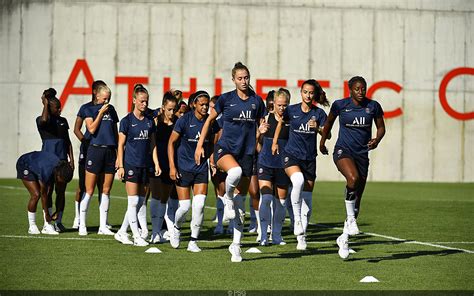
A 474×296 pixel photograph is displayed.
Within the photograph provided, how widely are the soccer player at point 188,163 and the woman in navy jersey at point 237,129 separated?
2.81 ft

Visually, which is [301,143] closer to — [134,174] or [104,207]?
[134,174]

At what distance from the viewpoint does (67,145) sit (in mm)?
17375

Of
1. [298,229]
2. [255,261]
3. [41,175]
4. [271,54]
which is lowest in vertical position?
[255,261]

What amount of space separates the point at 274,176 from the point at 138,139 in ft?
7.63

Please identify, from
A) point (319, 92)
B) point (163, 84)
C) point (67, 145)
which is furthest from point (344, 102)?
point (163, 84)

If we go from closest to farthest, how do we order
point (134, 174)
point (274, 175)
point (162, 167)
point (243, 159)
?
point (243, 159), point (134, 174), point (162, 167), point (274, 175)

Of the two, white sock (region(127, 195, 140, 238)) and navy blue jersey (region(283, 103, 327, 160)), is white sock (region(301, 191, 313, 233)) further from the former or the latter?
white sock (region(127, 195, 140, 238))

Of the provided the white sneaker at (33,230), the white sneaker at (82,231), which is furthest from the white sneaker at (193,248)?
the white sneaker at (33,230)

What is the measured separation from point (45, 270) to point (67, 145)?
17.9 ft

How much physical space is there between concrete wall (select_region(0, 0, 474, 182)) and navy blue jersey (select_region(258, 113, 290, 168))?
1784cm

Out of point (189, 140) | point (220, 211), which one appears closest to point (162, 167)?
point (189, 140)

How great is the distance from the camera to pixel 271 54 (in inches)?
1358

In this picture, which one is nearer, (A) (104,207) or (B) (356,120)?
(B) (356,120)

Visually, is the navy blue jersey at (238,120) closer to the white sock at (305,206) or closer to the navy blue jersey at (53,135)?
the white sock at (305,206)
